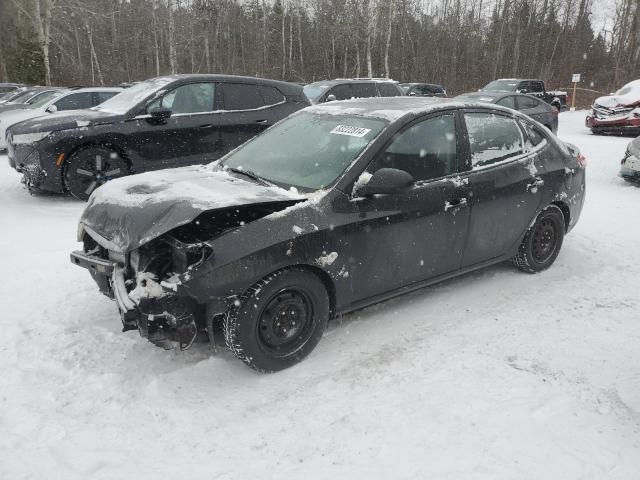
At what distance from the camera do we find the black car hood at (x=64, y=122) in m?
6.87

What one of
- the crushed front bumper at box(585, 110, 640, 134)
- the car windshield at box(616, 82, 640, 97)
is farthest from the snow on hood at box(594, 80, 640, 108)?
the crushed front bumper at box(585, 110, 640, 134)

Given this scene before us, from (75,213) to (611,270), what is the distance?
20.9 feet

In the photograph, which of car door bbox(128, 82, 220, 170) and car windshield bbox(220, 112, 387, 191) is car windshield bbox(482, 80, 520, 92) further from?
car windshield bbox(220, 112, 387, 191)

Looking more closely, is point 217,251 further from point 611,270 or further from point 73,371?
point 611,270

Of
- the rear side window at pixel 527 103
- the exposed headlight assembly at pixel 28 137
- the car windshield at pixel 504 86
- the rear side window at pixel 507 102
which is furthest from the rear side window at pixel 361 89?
the exposed headlight assembly at pixel 28 137

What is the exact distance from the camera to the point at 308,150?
4.05m

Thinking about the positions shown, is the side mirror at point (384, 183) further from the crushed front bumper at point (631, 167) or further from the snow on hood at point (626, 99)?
the snow on hood at point (626, 99)

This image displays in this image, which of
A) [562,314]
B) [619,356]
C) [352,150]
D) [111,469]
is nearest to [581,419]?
[619,356]

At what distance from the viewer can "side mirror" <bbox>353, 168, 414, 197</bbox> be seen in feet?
11.7

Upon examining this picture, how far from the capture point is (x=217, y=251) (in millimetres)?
3027

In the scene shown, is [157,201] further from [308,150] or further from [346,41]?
[346,41]

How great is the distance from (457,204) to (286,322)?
1.70 meters

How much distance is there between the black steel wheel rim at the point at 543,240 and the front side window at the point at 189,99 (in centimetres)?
492

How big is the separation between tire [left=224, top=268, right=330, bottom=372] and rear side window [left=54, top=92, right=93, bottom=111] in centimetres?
1021
